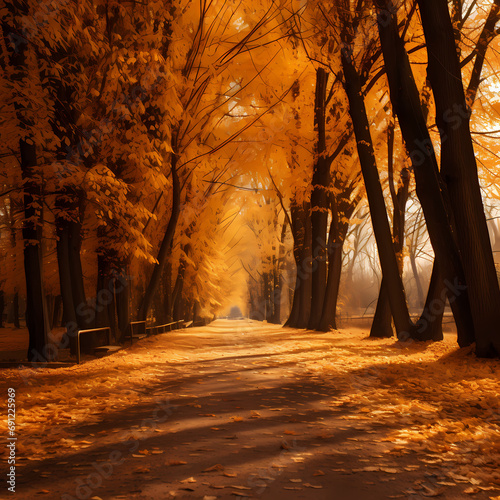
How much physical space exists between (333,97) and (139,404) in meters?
16.1

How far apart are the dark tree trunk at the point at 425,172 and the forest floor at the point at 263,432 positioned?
3.54 feet

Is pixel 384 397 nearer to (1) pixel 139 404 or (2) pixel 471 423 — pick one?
(2) pixel 471 423

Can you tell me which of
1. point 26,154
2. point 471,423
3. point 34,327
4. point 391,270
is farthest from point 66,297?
point 471,423

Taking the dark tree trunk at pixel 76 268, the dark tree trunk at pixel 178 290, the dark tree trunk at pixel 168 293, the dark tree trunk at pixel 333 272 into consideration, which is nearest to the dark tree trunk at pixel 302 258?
the dark tree trunk at pixel 333 272

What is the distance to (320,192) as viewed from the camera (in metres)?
19.3

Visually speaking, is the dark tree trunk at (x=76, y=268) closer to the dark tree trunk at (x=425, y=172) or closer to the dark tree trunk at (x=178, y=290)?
the dark tree trunk at (x=425, y=172)

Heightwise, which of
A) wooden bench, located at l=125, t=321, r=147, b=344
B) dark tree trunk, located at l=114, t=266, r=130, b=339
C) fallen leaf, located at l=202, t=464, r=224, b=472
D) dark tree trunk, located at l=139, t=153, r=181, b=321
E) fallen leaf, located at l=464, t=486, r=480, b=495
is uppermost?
dark tree trunk, located at l=139, t=153, r=181, b=321

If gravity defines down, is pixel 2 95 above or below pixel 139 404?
above

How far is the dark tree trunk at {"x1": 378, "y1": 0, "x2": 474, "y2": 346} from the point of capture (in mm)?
9914

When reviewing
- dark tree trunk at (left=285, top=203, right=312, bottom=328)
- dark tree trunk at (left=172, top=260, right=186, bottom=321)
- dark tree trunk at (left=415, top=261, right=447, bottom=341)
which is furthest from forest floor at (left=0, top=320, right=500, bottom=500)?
dark tree trunk at (left=172, top=260, right=186, bottom=321)

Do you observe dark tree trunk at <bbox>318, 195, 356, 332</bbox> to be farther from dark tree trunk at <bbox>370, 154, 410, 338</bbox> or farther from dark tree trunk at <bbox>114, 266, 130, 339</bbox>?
dark tree trunk at <bbox>114, 266, 130, 339</bbox>

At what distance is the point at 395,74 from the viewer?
34.9 ft

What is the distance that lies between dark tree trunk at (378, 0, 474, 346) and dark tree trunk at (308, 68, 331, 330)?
7.76 meters

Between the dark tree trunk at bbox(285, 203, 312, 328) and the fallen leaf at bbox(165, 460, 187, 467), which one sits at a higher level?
the dark tree trunk at bbox(285, 203, 312, 328)
